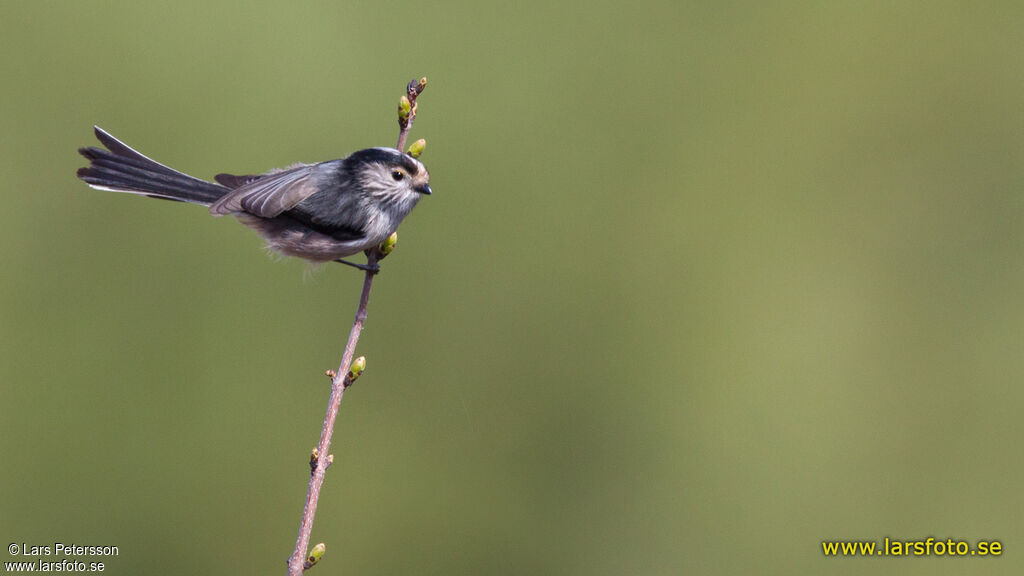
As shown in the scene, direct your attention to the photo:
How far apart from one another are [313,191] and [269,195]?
17 cm

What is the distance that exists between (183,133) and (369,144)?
4.35 feet

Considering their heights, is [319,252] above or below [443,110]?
below

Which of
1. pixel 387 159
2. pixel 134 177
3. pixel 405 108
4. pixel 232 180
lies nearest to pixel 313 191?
pixel 387 159

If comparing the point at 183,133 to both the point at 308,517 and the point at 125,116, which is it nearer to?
the point at 125,116

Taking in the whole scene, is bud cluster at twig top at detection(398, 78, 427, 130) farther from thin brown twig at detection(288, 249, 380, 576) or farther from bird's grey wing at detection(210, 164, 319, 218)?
thin brown twig at detection(288, 249, 380, 576)

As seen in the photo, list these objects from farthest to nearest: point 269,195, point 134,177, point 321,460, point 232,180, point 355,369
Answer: point 232,180, point 134,177, point 269,195, point 355,369, point 321,460

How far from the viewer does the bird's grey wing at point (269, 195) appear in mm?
3158

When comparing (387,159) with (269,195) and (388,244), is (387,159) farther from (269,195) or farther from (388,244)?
(269,195)

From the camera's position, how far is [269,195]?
3186 mm

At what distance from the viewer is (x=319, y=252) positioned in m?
3.37

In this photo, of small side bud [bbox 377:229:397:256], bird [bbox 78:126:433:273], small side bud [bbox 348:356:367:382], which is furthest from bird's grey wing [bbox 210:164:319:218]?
small side bud [bbox 348:356:367:382]

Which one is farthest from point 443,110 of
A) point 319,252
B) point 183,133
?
point 319,252

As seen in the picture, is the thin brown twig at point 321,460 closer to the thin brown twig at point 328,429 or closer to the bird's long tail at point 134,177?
the thin brown twig at point 328,429

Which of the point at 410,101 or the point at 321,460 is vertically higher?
the point at 410,101
